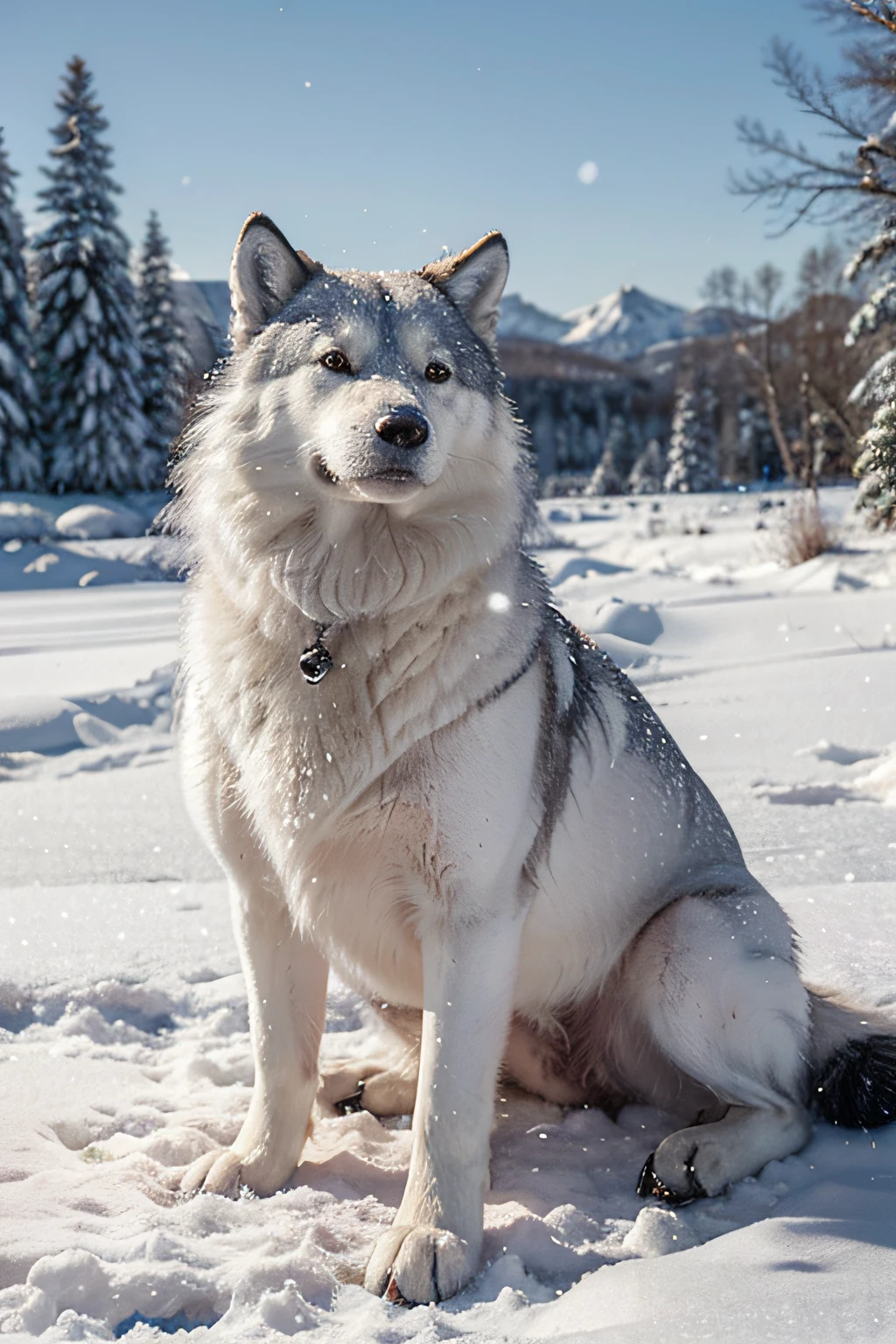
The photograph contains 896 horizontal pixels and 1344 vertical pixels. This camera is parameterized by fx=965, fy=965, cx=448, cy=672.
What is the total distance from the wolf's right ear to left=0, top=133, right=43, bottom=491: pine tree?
22.5 meters

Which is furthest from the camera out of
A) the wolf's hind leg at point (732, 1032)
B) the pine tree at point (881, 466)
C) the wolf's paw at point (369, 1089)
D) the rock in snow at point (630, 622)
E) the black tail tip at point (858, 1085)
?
the pine tree at point (881, 466)

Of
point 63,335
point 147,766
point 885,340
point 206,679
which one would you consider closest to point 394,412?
point 206,679

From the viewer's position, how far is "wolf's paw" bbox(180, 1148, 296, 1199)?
2.20 m

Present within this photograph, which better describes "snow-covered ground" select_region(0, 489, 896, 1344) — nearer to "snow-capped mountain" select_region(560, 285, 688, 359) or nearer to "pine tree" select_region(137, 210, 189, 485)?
"pine tree" select_region(137, 210, 189, 485)

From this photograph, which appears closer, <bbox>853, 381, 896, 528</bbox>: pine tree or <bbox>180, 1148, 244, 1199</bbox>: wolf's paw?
<bbox>180, 1148, 244, 1199</bbox>: wolf's paw

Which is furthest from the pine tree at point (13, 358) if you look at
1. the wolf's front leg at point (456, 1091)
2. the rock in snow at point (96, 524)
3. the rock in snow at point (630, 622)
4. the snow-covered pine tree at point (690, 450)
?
the snow-covered pine tree at point (690, 450)

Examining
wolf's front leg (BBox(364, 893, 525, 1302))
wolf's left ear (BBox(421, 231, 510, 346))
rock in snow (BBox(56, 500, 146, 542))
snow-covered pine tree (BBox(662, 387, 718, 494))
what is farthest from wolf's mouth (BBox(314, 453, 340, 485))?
snow-covered pine tree (BBox(662, 387, 718, 494))

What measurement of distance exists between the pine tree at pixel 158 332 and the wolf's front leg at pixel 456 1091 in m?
26.6

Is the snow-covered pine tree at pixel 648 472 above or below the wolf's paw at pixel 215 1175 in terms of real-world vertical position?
above

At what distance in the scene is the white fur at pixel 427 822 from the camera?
6.48ft

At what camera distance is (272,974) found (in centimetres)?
227

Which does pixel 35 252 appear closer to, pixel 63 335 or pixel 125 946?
pixel 63 335

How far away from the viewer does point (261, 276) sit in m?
2.29

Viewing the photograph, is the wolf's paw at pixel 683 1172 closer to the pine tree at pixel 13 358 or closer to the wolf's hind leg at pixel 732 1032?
the wolf's hind leg at pixel 732 1032
